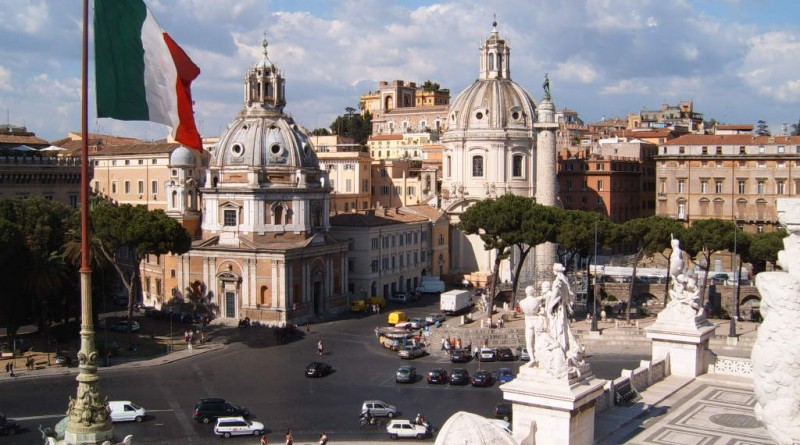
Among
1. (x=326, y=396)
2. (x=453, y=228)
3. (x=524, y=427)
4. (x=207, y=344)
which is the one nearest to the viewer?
(x=524, y=427)

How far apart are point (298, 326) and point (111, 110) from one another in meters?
38.7

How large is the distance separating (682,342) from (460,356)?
23524 millimetres

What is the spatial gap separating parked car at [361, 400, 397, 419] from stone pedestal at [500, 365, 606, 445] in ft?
59.1

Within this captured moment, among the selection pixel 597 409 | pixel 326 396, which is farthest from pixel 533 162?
pixel 597 409

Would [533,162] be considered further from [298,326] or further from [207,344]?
[207,344]

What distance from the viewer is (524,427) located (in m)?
13.4

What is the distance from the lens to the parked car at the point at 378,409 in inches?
1224

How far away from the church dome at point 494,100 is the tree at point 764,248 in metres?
22.8

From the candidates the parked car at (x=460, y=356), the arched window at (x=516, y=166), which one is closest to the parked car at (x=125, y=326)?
the parked car at (x=460, y=356)

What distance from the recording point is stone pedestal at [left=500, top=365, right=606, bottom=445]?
13086 millimetres

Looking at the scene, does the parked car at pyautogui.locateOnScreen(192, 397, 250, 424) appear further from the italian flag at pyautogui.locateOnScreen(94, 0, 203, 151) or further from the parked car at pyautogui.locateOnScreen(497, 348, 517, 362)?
the italian flag at pyautogui.locateOnScreen(94, 0, 203, 151)

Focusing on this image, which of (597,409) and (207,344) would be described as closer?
(597,409)

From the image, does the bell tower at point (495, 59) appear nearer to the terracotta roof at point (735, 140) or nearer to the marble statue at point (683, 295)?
the terracotta roof at point (735, 140)

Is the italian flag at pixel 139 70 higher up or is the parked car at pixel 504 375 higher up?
the italian flag at pixel 139 70
